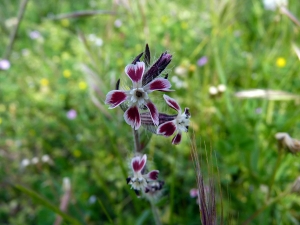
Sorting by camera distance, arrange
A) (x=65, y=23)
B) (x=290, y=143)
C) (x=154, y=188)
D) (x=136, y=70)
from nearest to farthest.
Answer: (x=136, y=70)
(x=154, y=188)
(x=290, y=143)
(x=65, y=23)

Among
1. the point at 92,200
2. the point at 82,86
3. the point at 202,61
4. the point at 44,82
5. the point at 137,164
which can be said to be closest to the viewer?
the point at 137,164

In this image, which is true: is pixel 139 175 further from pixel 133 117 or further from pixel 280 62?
pixel 280 62

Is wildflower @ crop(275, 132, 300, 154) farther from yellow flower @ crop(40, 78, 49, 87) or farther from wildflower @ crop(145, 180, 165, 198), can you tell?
yellow flower @ crop(40, 78, 49, 87)

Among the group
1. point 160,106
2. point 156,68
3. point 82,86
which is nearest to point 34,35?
point 82,86

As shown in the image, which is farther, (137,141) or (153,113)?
(137,141)

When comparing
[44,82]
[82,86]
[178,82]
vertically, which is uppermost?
[44,82]

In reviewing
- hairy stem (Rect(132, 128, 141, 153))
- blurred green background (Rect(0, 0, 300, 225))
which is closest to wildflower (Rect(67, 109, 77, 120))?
blurred green background (Rect(0, 0, 300, 225))

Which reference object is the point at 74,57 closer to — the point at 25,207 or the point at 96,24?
the point at 96,24

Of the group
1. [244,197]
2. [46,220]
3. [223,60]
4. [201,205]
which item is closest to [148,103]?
[201,205]
